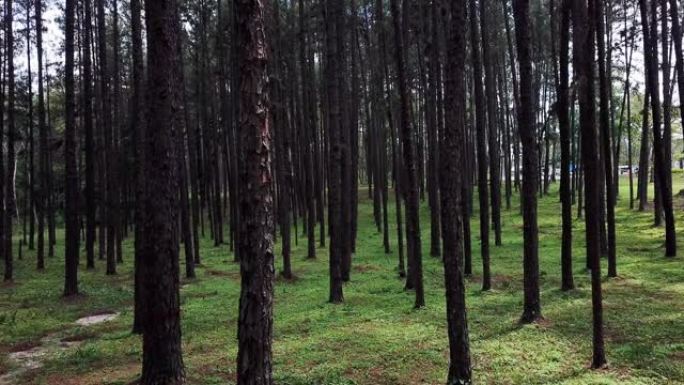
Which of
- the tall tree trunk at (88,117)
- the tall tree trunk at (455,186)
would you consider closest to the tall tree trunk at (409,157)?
the tall tree trunk at (455,186)

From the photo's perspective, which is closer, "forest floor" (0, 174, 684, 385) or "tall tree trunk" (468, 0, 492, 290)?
"forest floor" (0, 174, 684, 385)

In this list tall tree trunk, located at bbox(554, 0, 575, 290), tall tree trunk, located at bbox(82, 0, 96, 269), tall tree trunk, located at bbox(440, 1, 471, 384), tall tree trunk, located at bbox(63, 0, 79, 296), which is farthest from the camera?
tall tree trunk, located at bbox(82, 0, 96, 269)

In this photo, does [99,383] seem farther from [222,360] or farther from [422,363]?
[422,363]

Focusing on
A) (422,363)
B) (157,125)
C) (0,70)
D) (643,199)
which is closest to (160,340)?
(157,125)

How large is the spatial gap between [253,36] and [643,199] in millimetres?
28743

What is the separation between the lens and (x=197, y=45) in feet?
81.8

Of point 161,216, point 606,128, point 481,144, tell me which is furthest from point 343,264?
point 161,216

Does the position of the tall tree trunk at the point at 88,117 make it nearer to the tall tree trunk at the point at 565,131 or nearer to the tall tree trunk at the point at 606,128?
the tall tree trunk at the point at 565,131

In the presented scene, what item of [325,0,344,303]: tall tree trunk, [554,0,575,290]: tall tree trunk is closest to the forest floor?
[325,0,344,303]: tall tree trunk

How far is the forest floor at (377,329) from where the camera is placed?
762cm

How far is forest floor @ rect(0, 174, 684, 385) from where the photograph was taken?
7.62 meters

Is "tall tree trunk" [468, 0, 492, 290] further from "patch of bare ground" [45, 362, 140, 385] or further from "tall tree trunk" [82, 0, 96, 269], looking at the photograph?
"tall tree trunk" [82, 0, 96, 269]

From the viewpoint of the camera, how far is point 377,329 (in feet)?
33.1

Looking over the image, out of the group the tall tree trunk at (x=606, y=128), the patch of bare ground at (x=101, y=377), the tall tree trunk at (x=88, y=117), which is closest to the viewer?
the patch of bare ground at (x=101, y=377)
